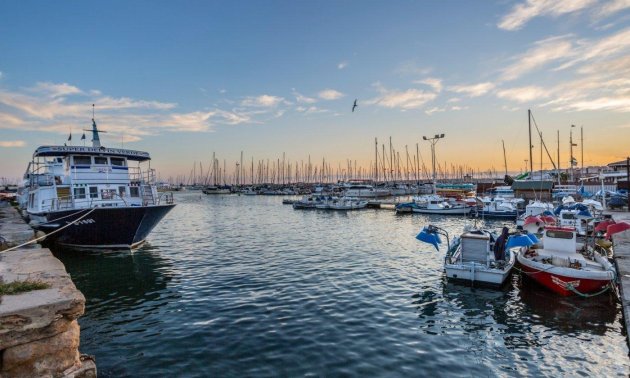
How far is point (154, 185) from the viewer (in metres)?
26.6

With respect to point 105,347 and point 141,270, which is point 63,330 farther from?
point 141,270

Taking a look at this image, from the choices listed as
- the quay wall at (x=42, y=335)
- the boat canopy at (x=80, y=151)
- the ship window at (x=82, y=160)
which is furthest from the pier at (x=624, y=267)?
the ship window at (x=82, y=160)

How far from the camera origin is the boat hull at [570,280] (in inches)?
535

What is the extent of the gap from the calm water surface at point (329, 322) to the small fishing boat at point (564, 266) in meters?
0.55

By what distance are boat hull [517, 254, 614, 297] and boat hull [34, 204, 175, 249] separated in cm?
2241

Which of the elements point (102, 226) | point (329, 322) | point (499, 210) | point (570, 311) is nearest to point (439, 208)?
point (499, 210)

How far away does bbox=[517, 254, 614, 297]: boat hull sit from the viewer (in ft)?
44.6

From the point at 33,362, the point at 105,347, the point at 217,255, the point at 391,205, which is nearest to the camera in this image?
the point at 33,362

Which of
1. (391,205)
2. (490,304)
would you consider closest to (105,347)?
(490,304)

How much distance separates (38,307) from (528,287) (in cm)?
1737

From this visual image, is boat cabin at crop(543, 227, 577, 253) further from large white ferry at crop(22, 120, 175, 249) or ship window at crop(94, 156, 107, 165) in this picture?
ship window at crop(94, 156, 107, 165)

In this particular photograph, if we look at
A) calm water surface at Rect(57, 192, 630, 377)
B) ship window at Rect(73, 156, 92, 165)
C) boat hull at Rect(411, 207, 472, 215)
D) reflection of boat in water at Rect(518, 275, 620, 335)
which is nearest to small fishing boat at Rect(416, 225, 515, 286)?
calm water surface at Rect(57, 192, 630, 377)

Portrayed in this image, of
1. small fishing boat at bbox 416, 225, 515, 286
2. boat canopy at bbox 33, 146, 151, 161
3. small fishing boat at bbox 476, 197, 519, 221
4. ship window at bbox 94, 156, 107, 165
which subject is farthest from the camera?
small fishing boat at bbox 476, 197, 519, 221

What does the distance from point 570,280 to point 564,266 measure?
1.10 metres
